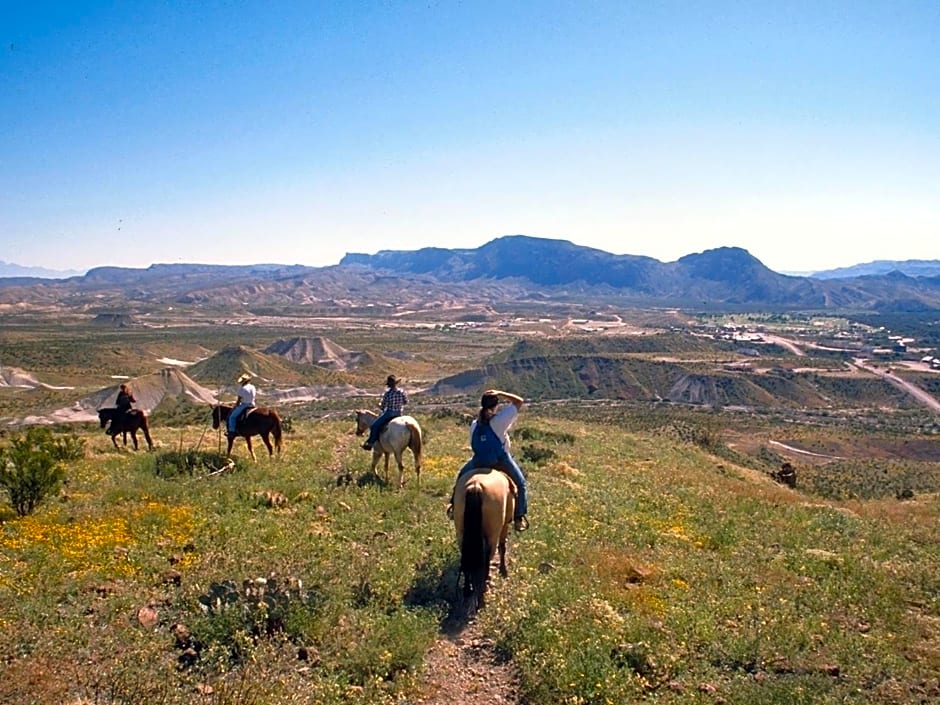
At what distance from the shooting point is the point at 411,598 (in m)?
8.73

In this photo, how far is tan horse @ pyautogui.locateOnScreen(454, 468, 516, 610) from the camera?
8.66 m

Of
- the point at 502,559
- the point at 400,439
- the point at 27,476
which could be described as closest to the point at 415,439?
the point at 400,439

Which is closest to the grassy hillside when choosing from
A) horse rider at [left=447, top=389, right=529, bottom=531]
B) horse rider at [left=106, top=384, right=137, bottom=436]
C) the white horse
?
the white horse

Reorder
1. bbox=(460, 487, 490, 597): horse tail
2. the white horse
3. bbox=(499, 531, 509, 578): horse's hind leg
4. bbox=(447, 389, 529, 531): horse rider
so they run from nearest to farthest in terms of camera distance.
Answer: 1. bbox=(460, 487, 490, 597): horse tail
2. bbox=(499, 531, 509, 578): horse's hind leg
3. bbox=(447, 389, 529, 531): horse rider
4. the white horse

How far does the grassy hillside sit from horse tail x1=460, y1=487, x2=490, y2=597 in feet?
1.25

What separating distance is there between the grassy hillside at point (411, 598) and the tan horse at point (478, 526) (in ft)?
→ 1.30

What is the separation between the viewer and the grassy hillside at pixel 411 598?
21.6 ft

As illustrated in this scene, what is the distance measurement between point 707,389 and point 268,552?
88.0m

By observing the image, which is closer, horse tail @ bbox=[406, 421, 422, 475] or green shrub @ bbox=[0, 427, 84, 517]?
green shrub @ bbox=[0, 427, 84, 517]

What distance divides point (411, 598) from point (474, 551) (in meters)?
1.08

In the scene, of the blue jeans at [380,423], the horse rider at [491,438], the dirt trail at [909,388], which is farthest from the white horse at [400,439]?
A: the dirt trail at [909,388]

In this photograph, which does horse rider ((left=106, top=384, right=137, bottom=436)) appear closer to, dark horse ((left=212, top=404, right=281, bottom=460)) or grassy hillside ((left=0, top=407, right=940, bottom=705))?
dark horse ((left=212, top=404, right=281, bottom=460))

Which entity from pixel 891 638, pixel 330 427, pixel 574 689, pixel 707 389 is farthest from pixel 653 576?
pixel 707 389

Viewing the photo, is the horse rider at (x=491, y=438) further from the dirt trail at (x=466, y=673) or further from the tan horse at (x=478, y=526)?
the dirt trail at (x=466, y=673)
